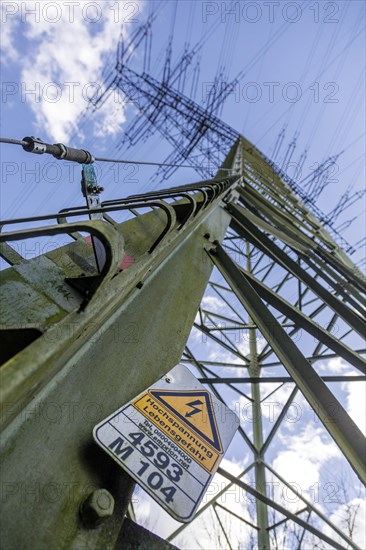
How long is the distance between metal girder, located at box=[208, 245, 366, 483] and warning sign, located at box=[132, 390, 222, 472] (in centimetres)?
50

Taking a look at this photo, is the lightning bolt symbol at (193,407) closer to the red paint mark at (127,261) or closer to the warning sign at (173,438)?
the warning sign at (173,438)

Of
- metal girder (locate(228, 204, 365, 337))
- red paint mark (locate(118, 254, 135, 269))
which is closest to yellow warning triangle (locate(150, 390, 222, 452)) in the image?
red paint mark (locate(118, 254, 135, 269))

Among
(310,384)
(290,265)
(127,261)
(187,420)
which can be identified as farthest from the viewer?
(290,265)

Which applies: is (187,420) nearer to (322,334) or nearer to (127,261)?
(127,261)

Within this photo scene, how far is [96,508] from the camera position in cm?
97

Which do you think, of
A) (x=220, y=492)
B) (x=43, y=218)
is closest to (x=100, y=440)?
(x=43, y=218)

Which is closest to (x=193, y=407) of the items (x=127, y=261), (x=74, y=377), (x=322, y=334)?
(x=74, y=377)

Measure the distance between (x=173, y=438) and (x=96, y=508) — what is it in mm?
367

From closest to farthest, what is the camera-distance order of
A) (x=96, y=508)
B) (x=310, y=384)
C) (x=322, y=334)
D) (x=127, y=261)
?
(x=96, y=508), (x=310, y=384), (x=127, y=261), (x=322, y=334)

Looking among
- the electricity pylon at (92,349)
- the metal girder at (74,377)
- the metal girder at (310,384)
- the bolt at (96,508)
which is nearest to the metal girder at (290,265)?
the electricity pylon at (92,349)

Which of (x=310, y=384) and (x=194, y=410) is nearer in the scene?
(x=194, y=410)

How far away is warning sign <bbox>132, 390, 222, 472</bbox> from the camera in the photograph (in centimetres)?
127

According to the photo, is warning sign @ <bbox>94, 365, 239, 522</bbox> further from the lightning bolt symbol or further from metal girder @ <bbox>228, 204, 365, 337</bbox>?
metal girder @ <bbox>228, 204, 365, 337</bbox>

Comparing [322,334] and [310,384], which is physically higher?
[322,334]
